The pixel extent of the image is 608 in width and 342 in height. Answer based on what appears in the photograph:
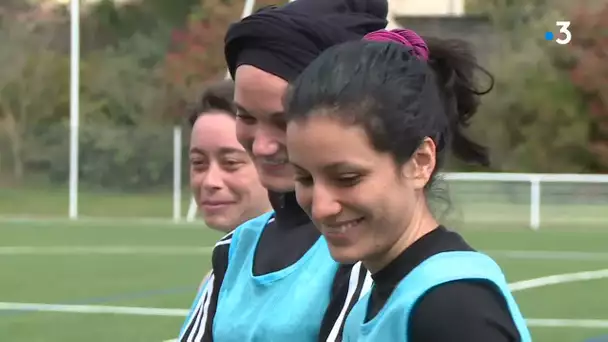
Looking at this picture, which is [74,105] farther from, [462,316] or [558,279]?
[462,316]

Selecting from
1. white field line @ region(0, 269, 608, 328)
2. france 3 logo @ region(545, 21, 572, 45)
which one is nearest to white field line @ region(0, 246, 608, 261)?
white field line @ region(0, 269, 608, 328)

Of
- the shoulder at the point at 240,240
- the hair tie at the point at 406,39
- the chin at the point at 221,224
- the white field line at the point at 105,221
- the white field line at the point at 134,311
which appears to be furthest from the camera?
the white field line at the point at 105,221

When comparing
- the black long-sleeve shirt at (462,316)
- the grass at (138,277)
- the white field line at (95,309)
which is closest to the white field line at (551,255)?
the grass at (138,277)

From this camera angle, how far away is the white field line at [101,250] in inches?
572

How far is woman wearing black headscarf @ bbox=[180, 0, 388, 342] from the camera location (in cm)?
214

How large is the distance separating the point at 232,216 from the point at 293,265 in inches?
43.4

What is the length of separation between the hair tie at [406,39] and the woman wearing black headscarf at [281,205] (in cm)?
19

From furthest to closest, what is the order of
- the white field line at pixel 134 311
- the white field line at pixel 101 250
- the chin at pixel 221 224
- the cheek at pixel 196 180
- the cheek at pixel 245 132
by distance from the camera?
the white field line at pixel 101 250, the white field line at pixel 134 311, the cheek at pixel 196 180, the chin at pixel 221 224, the cheek at pixel 245 132

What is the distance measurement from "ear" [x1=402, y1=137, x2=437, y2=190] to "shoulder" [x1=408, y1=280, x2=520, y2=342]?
0.67ft

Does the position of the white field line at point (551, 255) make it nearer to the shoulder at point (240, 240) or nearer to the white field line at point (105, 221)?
the white field line at point (105, 221)

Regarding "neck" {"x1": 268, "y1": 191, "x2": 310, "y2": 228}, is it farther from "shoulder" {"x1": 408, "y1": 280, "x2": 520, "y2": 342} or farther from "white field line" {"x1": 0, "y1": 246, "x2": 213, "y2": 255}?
"white field line" {"x1": 0, "y1": 246, "x2": 213, "y2": 255}

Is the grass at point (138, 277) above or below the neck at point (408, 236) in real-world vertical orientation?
below

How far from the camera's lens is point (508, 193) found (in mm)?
20312

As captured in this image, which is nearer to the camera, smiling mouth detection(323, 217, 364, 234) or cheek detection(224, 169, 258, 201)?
smiling mouth detection(323, 217, 364, 234)
